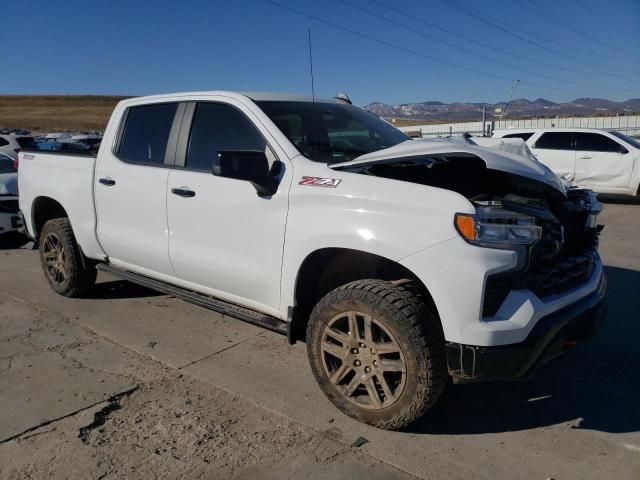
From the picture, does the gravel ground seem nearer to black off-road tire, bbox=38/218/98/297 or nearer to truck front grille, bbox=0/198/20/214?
black off-road tire, bbox=38/218/98/297

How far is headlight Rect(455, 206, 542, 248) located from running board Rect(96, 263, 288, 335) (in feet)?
4.38

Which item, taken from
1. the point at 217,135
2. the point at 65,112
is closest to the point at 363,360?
the point at 217,135

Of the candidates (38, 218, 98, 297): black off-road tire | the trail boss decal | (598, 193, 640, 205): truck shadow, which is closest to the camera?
the trail boss decal

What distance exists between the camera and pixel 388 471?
271 centimetres

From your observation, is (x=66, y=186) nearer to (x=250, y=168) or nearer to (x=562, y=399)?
(x=250, y=168)

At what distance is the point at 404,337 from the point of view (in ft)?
9.16

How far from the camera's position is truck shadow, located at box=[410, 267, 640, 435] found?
313 cm

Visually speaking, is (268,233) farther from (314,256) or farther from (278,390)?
(278,390)

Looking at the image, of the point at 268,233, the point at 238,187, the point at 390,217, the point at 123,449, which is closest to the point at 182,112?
the point at 238,187

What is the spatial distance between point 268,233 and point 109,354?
1680 millimetres

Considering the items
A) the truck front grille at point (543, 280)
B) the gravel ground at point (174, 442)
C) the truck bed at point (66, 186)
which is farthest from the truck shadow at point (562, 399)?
the truck bed at point (66, 186)

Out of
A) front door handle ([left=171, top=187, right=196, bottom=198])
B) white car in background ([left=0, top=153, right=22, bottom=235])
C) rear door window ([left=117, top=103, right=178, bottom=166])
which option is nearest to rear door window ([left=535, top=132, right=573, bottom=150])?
rear door window ([left=117, top=103, right=178, bottom=166])

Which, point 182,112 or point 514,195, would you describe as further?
point 182,112

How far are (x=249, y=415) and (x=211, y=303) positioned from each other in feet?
3.11
